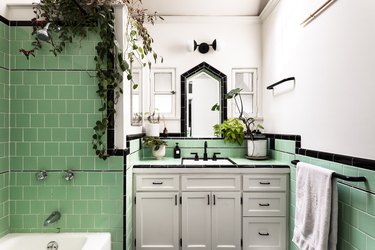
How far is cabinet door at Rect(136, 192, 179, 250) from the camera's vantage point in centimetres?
219

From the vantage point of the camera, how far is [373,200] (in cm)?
122

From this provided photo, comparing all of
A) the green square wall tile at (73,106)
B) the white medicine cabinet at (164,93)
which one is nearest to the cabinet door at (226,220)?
the white medicine cabinet at (164,93)

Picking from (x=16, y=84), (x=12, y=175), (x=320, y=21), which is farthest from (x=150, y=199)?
(x=320, y=21)

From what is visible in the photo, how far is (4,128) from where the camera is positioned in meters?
1.86

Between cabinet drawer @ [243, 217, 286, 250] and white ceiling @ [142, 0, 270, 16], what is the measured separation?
7.71 ft

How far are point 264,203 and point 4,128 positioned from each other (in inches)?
91.7

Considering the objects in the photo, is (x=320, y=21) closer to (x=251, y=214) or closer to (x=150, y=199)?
(x=251, y=214)

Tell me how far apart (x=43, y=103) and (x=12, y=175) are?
0.64 meters

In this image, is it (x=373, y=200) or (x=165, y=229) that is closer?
(x=373, y=200)

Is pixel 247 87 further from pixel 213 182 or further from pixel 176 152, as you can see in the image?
pixel 213 182

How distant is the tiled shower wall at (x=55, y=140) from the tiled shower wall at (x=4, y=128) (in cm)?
4

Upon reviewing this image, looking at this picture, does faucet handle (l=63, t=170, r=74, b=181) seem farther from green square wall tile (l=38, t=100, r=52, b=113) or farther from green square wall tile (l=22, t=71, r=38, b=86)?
green square wall tile (l=22, t=71, r=38, b=86)

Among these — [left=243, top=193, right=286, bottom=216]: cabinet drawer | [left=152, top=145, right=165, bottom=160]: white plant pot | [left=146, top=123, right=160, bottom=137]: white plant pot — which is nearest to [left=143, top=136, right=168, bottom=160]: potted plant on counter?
[left=152, top=145, right=165, bottom=160]: white plant pot

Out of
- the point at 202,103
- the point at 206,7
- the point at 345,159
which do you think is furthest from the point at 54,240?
the point at 206,7
